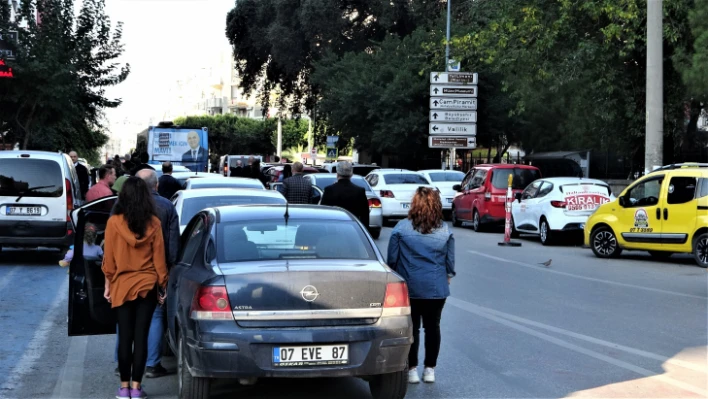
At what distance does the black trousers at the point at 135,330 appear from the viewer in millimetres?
7672

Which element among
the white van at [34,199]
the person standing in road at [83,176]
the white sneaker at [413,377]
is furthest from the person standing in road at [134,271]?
the person standing in road at [83,176]

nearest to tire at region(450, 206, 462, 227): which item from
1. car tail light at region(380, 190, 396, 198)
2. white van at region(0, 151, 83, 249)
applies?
car tail light at region(380, 190, 396, 198)

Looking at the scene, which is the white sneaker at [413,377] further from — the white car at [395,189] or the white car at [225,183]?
the white car at [395,189]

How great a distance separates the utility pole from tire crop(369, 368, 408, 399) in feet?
57.3

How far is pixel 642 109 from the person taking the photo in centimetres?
2988

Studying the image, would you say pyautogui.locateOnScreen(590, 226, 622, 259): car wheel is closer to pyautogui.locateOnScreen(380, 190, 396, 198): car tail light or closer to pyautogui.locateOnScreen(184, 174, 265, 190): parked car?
pyautogui.locateOnScreen(184, 174, 265, 190): parked car

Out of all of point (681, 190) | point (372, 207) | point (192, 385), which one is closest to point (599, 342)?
point (192, 385)

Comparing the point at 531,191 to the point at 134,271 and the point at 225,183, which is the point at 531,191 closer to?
the point at 225,183

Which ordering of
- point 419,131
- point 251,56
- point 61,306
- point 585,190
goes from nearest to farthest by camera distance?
point 61,306 < point 585,190 < point 419,131 < point 251,56

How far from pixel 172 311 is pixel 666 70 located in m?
23.6

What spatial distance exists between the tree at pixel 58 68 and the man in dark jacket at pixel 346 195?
25128 millimetres

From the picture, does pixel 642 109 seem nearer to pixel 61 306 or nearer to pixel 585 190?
pixel 585 190

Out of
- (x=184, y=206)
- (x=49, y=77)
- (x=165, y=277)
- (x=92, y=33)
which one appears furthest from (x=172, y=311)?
(x=92, y=33)

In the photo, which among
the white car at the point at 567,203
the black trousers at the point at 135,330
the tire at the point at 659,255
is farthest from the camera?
the white car at the point at 567,203
